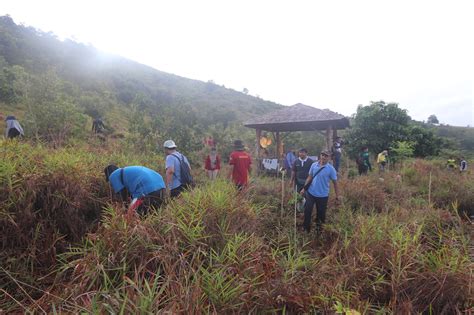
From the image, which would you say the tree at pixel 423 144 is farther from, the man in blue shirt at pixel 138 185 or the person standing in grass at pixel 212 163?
the man in blue shirt at pixel 138 185

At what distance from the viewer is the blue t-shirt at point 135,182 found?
387 cm

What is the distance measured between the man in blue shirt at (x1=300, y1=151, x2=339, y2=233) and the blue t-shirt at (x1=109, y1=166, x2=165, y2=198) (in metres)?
2.68

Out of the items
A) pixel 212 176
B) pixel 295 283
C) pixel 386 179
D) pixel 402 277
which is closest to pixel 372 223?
pixel 402 277

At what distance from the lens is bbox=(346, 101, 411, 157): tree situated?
60.8ft

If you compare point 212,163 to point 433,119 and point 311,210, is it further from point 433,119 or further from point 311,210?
point 433,119

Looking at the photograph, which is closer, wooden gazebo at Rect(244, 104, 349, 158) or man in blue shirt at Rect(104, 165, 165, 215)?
man in blue shirt at Rect(104, 165, 165, 215)

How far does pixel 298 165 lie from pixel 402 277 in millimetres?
3743

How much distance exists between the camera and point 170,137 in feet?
32.7

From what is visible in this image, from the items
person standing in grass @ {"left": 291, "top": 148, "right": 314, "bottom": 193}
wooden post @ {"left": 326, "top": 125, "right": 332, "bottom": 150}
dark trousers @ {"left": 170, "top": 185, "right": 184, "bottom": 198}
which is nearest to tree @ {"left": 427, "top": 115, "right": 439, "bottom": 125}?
wooden post @ {"left": 326, "top": 125, "right": 332, "bottom": 150}

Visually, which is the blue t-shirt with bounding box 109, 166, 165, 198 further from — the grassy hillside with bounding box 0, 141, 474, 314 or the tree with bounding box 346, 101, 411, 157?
the tree with bounding box 346, 101, 411, 157

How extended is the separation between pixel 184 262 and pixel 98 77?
3105 centimetres

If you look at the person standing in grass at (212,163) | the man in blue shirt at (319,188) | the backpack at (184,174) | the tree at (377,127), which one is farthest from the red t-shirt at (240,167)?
the tree at (377,127)

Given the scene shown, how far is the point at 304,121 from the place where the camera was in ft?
38.4

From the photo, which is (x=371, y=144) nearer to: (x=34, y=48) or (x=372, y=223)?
(x=372, y=223)
